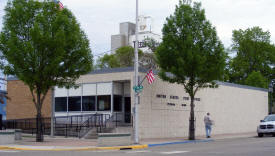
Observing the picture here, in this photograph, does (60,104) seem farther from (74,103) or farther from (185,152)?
(185,152)

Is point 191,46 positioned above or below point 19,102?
above

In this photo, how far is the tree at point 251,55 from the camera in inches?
2484

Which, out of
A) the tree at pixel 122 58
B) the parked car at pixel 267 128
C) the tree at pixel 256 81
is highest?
the tree at pixel 122 58

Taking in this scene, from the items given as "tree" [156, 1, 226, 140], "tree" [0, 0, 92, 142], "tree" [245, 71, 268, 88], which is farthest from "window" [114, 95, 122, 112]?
"tree" [245, 71, 268, 88]

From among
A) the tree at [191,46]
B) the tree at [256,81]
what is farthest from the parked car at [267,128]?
the tree at [256,81]

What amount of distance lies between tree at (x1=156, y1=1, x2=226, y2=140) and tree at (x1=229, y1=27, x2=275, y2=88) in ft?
126

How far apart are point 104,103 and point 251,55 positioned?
134 feet

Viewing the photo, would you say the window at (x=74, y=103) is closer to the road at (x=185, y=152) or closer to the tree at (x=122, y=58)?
the road at (x=185, y=152)

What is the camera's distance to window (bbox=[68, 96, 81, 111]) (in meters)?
30.1

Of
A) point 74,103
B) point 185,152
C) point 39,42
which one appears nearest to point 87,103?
point 74,103

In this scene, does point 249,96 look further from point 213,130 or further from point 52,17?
point 52,17

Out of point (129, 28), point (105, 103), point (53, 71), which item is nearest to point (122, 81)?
point (105, 103)

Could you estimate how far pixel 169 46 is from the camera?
83.8 ft

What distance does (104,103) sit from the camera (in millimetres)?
28859
